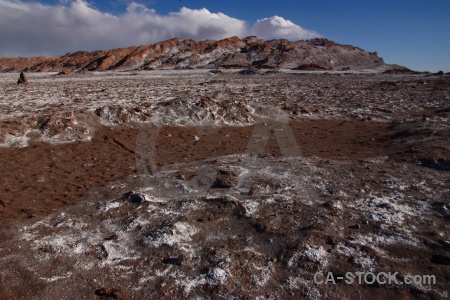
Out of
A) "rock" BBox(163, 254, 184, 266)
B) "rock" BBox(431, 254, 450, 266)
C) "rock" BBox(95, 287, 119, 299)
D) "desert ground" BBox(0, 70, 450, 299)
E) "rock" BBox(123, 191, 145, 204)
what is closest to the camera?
"rock" BBox(95, 287, 119, 299)

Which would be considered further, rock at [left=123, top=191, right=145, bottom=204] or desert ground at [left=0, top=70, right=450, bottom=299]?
rock at [left=123, top=191, right=145, bottom=204]

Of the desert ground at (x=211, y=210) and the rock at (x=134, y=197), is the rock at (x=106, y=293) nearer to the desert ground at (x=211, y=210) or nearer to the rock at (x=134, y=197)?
the desert ground at (x=211, y=210)

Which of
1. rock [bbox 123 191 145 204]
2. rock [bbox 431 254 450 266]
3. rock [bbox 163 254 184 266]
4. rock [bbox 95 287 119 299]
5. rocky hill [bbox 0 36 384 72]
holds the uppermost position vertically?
rocky hill [bbox 0 36 384 72]

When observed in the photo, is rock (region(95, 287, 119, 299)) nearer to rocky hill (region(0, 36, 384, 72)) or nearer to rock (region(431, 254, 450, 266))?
rock (region(431, 254, 450, 266))

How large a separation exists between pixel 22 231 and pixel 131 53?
73909 millimetres

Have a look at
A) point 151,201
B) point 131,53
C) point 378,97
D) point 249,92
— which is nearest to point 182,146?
point 151,201

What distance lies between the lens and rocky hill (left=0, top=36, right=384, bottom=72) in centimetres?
6562

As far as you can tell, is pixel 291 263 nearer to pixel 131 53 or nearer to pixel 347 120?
pixel 347 120

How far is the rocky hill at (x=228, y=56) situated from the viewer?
6562 cm

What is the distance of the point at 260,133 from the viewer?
43.4ft

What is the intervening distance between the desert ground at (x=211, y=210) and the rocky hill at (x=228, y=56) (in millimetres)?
52666

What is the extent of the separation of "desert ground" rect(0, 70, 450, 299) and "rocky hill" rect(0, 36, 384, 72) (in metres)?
52.7

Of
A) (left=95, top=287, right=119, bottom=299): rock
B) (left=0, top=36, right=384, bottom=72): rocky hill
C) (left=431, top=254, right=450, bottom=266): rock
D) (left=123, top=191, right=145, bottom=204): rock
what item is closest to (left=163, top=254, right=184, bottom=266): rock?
(left=95, top=287, right=119, bottom=299): rock

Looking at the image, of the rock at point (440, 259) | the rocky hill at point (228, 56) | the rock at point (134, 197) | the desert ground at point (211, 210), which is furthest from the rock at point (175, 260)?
the rocky hill at point (228, 56)
